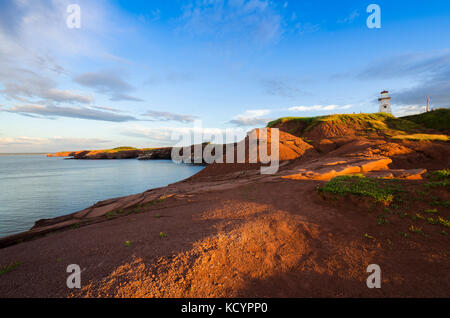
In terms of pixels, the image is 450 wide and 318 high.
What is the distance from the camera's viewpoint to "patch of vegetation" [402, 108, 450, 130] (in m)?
34.0

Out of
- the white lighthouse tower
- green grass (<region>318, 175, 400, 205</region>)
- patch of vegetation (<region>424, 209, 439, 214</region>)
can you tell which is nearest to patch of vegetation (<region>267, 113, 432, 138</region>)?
the white lighthouse tower

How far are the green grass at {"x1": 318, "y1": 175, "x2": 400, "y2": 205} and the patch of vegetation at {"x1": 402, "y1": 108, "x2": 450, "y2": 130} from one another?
143 feet

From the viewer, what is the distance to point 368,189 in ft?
23.7

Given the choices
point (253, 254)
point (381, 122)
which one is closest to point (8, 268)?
point (253, 254)

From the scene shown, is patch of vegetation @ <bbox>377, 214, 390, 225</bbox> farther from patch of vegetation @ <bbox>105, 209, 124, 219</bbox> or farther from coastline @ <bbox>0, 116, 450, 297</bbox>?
patch of vegetation @ <bbox>105, 209, 124, 219</bbox>

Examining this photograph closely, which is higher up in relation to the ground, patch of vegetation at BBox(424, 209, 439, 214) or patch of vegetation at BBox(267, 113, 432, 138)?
patch of vegetation at BBox(267, 113, 432, 138)

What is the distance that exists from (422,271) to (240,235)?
3961mm

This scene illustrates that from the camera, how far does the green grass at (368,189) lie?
6577 mm

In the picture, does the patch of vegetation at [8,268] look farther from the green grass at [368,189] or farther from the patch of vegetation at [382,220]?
the green grass at [368,189]

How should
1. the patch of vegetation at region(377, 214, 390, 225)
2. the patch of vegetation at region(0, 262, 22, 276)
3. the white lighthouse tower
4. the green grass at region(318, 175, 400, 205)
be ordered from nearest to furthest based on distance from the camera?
the patch of vegetation at region(0, 262, 22, 276), the patch of vegetation at region(377, 214, 390, 225), the green grass at region(318, 175, 400, 205), the white lighthouse tower

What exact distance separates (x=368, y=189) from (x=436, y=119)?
48.8 metres

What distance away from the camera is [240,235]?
5164mm

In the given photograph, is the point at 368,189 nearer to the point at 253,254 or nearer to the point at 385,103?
the point at 253,254
